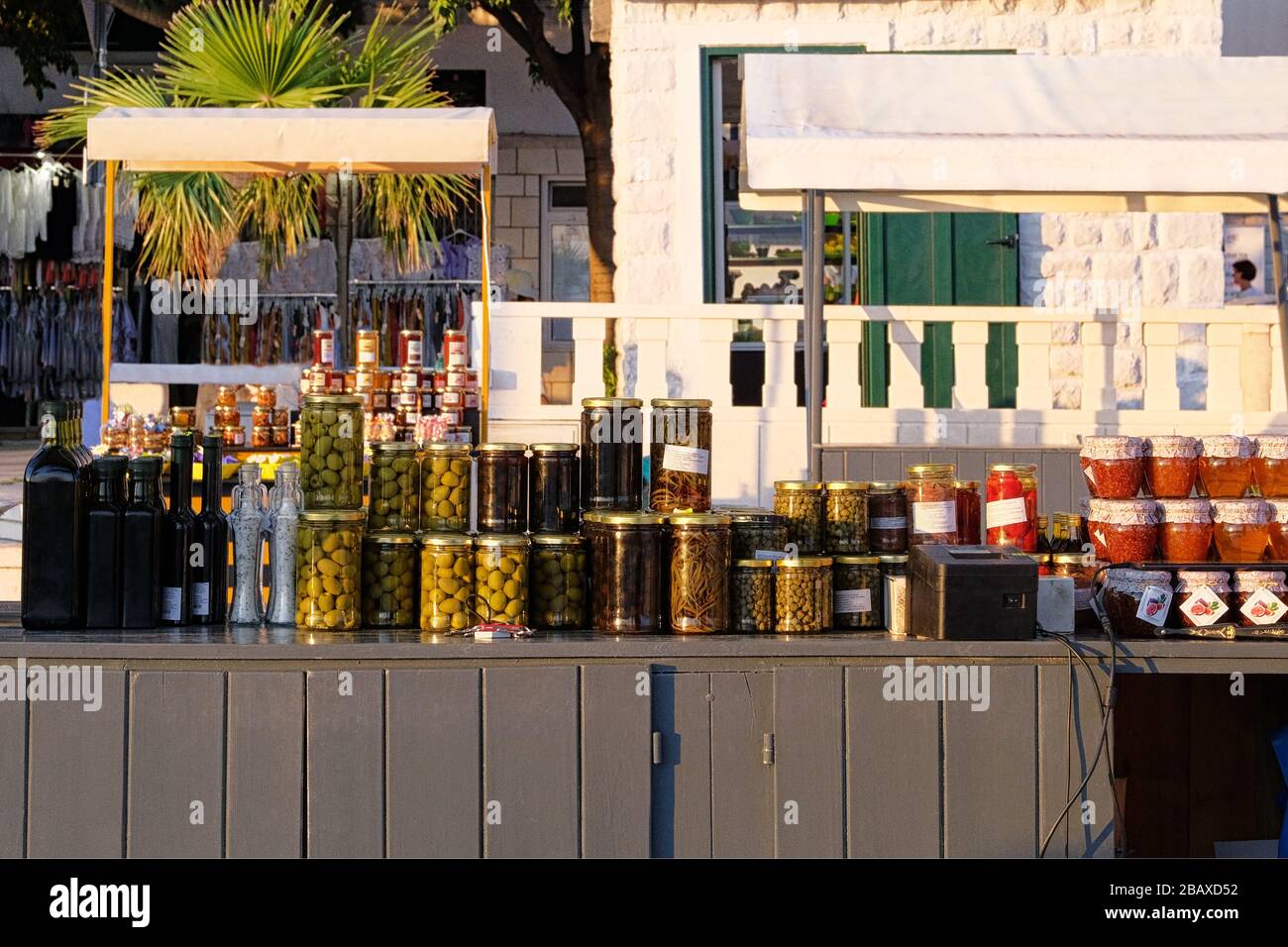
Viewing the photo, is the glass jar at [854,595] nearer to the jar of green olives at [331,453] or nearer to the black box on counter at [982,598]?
the black box on counter at [982,598]

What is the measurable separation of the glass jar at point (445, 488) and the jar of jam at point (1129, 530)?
168 cm

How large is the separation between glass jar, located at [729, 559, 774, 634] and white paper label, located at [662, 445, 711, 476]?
1.13 feet

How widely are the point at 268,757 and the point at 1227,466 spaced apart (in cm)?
261

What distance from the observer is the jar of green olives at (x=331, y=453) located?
4.21m

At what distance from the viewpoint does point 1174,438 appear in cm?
435

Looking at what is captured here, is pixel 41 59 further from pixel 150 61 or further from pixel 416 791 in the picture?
pixel 416 791

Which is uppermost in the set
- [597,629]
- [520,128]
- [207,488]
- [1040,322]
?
[520,128]

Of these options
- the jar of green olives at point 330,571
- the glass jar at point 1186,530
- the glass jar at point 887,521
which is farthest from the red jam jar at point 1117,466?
the jar of green olives at point 330,571

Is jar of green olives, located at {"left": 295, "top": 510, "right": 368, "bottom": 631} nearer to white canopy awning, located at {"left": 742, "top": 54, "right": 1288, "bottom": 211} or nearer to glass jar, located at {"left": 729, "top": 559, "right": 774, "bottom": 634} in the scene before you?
glass jar, located at {"left": 729, "top": 559, "right": 774, "bottom": 634}
